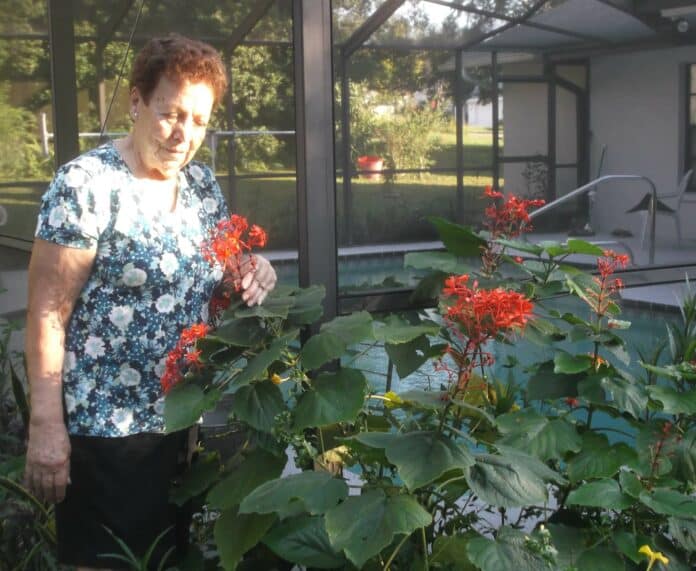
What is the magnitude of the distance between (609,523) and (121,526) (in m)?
0.99

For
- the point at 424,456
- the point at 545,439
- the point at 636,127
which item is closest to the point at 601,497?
the point at 545,439

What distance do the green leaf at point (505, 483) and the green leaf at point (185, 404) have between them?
0.50 metres

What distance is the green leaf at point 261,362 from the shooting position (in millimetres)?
1753

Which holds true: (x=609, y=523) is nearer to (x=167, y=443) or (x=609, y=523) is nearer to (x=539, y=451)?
(x=539, y=451)

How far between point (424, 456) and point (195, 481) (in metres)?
0.65

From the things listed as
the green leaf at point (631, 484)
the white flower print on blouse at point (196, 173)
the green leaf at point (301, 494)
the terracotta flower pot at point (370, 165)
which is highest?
the terracotta flower pot at point (370, 165)

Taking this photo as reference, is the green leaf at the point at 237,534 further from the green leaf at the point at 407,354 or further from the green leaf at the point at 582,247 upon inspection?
the green leaf at the point at 582,247

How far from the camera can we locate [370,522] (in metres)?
1.55

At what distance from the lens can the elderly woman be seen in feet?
5.92

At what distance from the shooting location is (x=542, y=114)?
11.4ft

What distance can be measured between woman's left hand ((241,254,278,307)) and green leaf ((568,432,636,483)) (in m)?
0.70

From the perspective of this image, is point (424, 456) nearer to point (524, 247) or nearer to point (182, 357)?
point (182, 357)

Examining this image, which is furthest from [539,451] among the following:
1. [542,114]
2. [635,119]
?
[635,119]

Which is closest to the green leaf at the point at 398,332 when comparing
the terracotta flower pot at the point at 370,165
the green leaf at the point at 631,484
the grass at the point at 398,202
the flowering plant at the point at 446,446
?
the flowering plant at the point at 446,446
